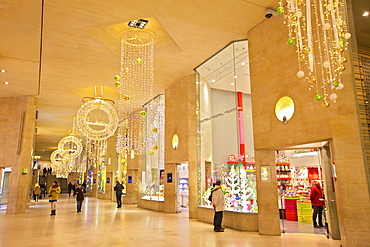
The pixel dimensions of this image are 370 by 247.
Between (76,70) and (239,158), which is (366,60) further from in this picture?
(76,70)

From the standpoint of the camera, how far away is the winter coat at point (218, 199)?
25.1ft

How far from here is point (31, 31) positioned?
789cm

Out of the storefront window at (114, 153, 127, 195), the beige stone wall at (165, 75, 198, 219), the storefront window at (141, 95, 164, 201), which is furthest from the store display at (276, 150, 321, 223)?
the storefront window at (114, 153, 127, 195)

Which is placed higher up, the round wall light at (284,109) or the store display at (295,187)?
the round wall light at (284,109)

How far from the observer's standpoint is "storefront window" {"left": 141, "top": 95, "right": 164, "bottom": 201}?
551 inches

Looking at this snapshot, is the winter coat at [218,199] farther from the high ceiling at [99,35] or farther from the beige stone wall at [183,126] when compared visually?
the high ceiling at [99,35]

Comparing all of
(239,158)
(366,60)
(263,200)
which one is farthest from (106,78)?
(366,60)

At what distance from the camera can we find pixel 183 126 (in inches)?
454

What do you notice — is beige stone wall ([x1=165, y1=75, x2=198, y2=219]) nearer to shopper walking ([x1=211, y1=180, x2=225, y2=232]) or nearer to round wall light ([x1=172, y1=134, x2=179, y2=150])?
round wall light ([x1=172, y1=134, x2=179, y2=150])

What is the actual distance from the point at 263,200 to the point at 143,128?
10611mm

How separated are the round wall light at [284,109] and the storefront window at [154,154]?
7.59 meters

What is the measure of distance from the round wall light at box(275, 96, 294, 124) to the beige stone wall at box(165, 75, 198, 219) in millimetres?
4708

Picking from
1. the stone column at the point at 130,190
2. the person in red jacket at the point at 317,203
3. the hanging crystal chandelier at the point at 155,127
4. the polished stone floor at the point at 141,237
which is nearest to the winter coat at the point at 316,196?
the person in red jacket at the point at 317,203

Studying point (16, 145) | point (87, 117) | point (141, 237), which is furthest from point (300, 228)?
point (16, 145)
